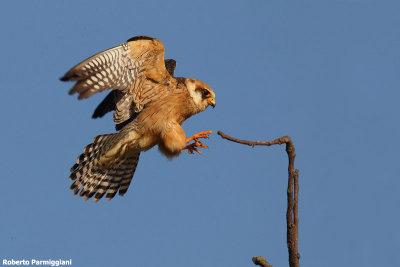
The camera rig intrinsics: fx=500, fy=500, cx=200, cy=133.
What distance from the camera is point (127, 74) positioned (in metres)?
6.40

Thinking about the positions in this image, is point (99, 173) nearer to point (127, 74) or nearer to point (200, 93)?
point (127, 74)

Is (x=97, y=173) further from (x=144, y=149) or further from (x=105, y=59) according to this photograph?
(x=105, y=59)

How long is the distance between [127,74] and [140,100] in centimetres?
42

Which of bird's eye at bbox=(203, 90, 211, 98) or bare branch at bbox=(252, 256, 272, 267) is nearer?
bare branch at bbox=(252, 256, 272, 267)

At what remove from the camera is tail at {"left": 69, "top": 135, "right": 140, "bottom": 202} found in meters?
7.17

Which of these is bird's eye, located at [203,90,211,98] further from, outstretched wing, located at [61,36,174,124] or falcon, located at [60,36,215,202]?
outstretched wing, located at [61,36,174,124]

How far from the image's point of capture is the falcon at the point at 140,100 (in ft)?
20.1

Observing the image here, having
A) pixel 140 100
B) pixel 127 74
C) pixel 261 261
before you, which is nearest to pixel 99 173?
pixel 140 100

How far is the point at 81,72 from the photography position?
226 inches

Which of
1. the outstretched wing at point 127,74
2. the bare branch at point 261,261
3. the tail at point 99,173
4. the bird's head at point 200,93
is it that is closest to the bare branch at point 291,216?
the bare branch at point 261,261

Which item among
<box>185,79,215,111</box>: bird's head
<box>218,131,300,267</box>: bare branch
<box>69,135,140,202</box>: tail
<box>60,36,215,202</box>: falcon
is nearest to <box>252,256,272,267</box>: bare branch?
Answer: <box>218,131,300,267</box>: bare branch

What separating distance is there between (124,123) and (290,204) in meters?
3.89

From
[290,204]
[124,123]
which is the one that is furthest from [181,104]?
[290,204]

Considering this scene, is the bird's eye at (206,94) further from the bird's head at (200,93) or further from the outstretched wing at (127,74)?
the outstretched wing at (127,74)
